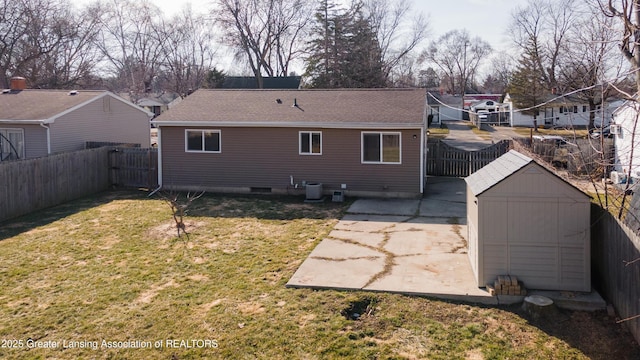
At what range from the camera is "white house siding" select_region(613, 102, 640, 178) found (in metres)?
5.56

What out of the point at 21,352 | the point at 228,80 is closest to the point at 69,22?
the point at 228,80

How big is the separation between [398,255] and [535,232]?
260cm

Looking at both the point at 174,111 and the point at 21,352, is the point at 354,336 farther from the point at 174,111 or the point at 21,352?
the point at 174,111

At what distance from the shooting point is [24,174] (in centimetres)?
1273

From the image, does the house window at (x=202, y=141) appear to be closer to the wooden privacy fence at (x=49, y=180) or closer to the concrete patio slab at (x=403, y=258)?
the wooden privacy fence at (x=49, y=180)

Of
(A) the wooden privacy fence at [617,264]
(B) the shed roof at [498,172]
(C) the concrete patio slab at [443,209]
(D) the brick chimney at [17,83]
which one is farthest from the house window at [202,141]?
(A) the wooden privacy fence at [617,264]

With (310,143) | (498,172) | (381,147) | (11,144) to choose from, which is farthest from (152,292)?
(11,144)

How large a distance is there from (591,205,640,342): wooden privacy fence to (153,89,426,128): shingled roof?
7.70m

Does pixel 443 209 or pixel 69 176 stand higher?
pixel 69 176

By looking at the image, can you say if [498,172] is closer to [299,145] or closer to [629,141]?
[299,145]

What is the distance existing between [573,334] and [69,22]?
41.6 metres

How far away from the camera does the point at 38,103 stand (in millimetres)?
18781

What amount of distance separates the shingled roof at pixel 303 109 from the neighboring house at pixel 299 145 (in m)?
0.03

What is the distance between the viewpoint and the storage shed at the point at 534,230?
6703mm
